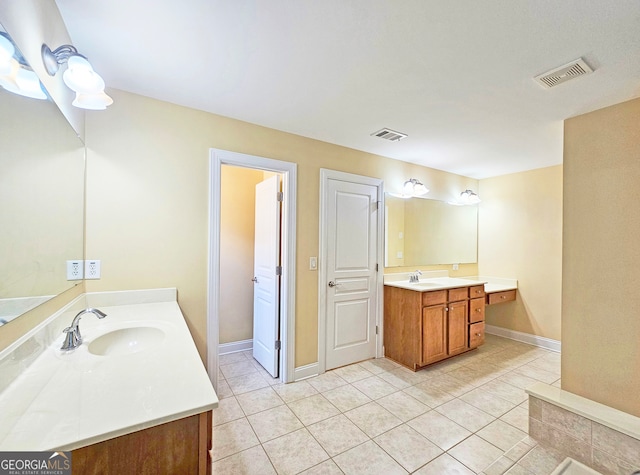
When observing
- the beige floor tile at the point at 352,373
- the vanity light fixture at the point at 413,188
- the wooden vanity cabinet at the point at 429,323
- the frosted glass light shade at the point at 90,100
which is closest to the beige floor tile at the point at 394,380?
the beige floor tile at the point at 352,373

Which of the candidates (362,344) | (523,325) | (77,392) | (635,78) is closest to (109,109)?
(77,392)

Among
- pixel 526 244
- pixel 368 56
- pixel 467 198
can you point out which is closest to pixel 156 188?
pixel 368 56

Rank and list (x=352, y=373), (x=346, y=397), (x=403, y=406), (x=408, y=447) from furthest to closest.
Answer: (x=352, y=373)
(x=346, y=397)
(x=403, y=406)
(x=408, y=447)

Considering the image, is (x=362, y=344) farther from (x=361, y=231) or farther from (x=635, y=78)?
(x=635, y=78)

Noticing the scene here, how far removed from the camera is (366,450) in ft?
5.72

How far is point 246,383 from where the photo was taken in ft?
8.40

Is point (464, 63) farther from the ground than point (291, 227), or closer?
farther from the ground

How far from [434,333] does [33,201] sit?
3160 millimetres

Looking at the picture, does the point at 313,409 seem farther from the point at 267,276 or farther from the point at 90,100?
the point at 90,100

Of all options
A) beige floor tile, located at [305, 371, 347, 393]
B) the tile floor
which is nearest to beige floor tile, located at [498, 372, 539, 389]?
the tile floor

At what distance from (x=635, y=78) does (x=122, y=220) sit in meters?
3.39

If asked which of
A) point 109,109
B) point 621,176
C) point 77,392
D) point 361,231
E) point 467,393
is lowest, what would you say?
point 467,393

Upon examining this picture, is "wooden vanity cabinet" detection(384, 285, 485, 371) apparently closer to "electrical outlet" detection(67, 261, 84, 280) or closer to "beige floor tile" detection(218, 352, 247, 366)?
"beige floor tile" detection(218, 352, 247, 366)

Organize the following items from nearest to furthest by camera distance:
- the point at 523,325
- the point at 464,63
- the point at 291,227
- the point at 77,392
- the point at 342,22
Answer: the point at 77,392
the point at 342,22
the point at 464,63
the point at 291,227
the point at 523,325
